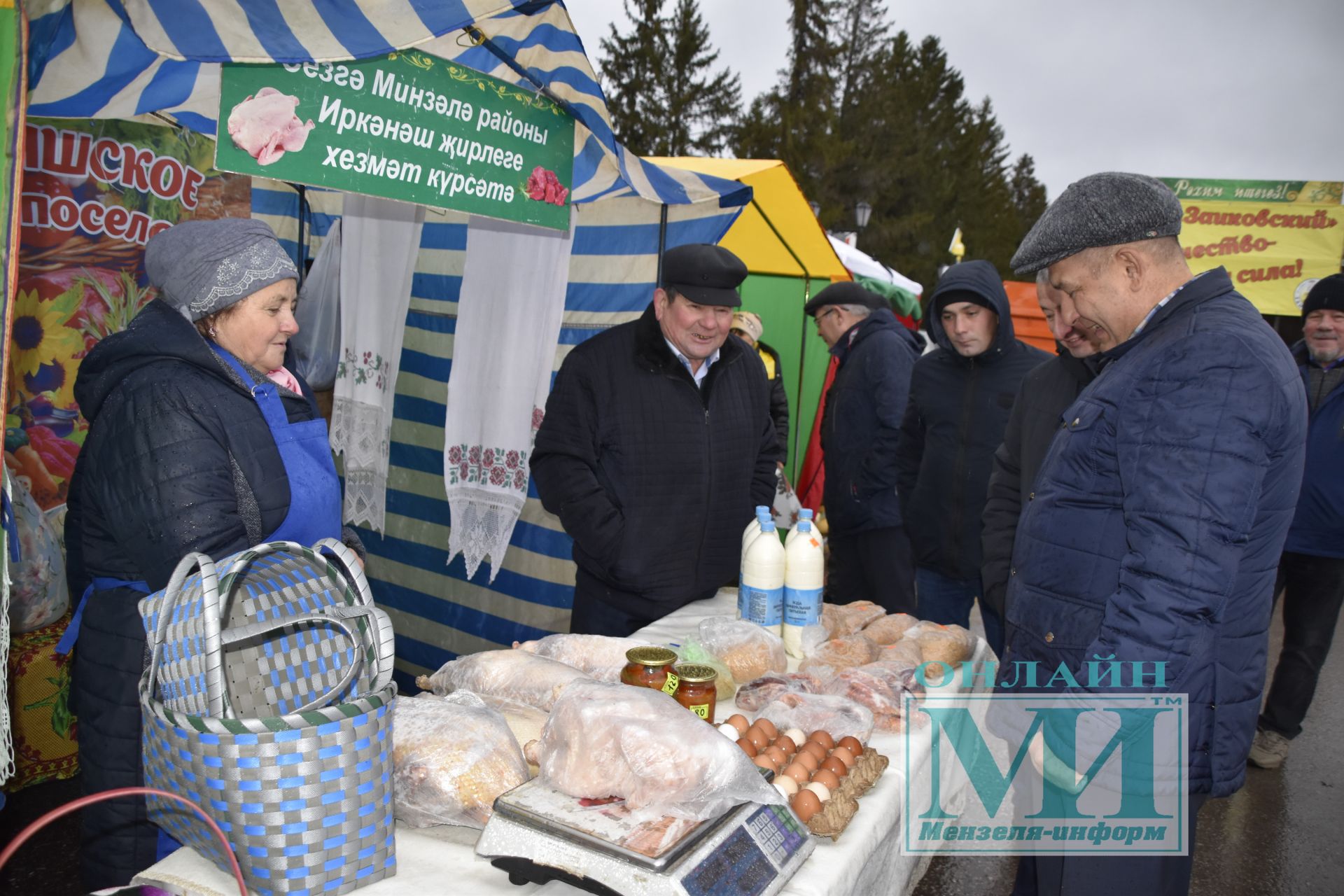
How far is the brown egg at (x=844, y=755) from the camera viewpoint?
1794 mm

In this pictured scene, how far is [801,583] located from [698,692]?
742 mm

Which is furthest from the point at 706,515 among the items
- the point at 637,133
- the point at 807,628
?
the point at 637,133

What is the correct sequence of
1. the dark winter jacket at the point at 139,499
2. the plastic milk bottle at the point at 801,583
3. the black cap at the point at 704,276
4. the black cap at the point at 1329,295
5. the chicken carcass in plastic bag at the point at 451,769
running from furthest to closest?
1. the black cap at the point at 1329,295
2. the black cap at the point at 704,276
3. the plastic milk bottle at the point at 801,583
4. the dark winter jacket at the point at 139,499
5. the chicken carcass in plastic bag at the point at 451,769

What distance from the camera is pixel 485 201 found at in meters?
2.95

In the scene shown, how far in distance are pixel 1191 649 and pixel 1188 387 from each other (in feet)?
1.59

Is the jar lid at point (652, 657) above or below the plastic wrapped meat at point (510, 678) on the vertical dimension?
above

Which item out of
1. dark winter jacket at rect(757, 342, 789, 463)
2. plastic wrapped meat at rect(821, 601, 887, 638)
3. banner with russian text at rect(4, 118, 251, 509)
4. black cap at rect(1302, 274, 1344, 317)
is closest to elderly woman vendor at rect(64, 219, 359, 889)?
plastic wrapped meat at rect(821, 601, 887, 638)

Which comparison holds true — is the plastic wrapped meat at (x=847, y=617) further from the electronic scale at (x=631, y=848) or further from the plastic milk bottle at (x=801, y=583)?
the electronic scale at (x=631, y=848)

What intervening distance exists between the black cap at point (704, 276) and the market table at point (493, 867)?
5.39 feet

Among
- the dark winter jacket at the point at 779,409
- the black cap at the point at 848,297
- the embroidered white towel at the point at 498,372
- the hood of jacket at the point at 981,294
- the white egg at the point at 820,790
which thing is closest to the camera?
the white egg at the point at 820,790

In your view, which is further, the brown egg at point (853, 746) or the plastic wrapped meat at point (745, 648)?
the plastic wrapped meat at point (745, 648)

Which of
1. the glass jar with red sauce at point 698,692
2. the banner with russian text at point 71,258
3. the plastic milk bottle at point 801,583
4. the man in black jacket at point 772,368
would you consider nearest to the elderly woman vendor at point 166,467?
the glass jar with red sauce at point 698,692

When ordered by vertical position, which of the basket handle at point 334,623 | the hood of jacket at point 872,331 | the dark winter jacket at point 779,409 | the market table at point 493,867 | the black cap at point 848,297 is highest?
the black cap at point 848,297

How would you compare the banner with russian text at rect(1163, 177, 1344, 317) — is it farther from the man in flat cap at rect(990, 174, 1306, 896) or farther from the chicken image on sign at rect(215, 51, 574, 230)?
the man in flat cap at rect(990, 174, 1306, 896)
